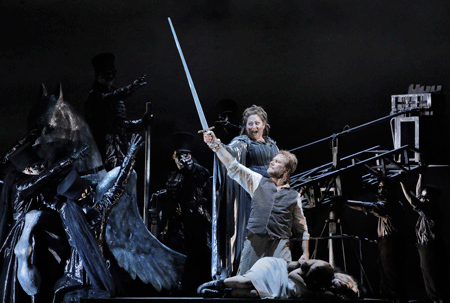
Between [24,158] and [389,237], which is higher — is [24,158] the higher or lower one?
the higher one

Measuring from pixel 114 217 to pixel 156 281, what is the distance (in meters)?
0.64

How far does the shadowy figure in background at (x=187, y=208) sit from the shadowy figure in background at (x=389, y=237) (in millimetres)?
1754

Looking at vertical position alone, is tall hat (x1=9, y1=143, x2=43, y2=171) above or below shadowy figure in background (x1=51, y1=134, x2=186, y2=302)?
above

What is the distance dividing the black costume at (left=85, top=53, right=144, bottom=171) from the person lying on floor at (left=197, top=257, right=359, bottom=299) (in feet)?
6.48

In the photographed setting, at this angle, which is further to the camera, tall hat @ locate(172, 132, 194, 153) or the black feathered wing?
tall hat @ locate(172, 132, 194, 153)

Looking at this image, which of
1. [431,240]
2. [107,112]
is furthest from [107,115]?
[431,240]

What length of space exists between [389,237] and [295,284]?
242 centimetres

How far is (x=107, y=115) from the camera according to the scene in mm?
4832

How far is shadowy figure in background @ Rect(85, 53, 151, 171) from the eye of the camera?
4.80 m

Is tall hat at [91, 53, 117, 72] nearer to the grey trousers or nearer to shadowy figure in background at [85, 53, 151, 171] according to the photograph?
shadowy figure in background at [85, 53, 151, 171]

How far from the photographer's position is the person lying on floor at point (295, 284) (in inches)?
122

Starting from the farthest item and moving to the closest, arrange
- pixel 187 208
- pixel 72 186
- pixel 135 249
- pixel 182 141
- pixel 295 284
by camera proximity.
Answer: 1. pixel 182 141
2. pixel 187 208
3. pixel 135 249
4. pixel 72 186
5. pixel 295 284

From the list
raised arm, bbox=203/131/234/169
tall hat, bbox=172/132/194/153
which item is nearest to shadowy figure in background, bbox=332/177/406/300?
tall hat, bbox=172/132/194/153

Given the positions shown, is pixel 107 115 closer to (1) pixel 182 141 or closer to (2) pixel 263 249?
(1) pixel 182 141
